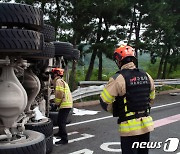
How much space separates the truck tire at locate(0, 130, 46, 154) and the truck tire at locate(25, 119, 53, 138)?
2.53 feet

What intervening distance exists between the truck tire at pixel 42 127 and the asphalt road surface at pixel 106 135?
1.52ft

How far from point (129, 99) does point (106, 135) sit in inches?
137

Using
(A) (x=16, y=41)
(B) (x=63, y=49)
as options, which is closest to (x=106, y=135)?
(B) (x=63, y=49)

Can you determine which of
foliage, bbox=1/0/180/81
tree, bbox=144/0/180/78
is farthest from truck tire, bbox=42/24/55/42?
tree, bbox=144/0/180/78

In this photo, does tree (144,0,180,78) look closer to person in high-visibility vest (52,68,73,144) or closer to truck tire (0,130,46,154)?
person in high-visibility vest (52,68,73,144)

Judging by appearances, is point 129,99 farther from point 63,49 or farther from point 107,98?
point 63,49

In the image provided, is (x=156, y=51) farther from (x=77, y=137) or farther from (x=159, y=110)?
(x=77, y=137)

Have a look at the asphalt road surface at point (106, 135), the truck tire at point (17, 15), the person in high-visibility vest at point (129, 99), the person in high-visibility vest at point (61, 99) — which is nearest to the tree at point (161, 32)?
the asphalt road surface at point (106, 135)

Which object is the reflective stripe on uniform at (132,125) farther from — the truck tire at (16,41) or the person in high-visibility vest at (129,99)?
the truck tire at (16,41)

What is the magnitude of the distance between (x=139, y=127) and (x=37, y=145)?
1.40 m

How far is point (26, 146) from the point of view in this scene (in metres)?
3.85

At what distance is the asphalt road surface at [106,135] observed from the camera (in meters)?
5.45

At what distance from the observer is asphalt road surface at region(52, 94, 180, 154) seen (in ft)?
17.9

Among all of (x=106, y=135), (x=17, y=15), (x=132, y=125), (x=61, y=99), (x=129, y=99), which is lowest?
(x=106, y=135)
